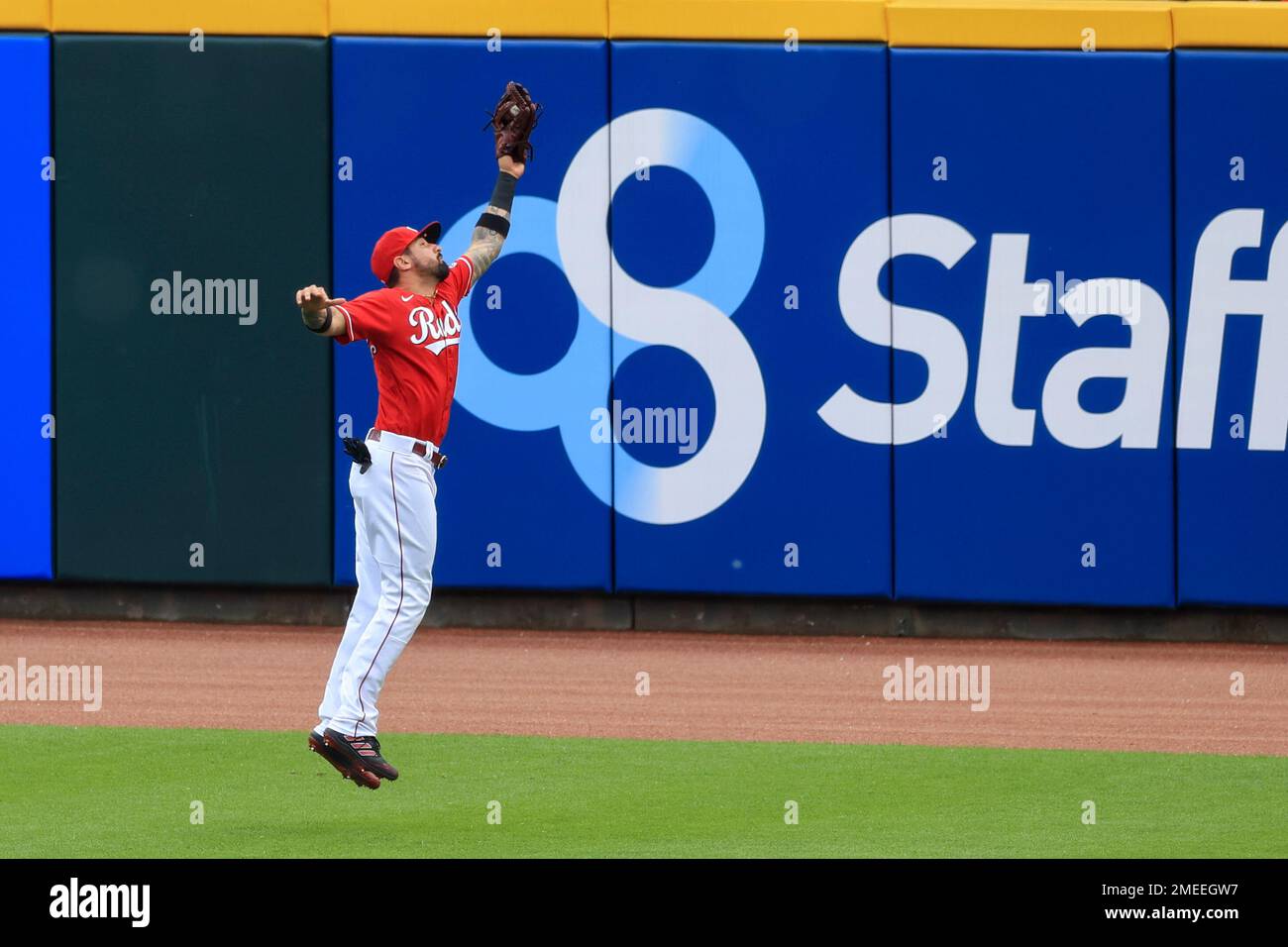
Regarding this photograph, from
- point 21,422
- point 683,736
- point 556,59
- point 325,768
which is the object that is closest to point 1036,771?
point 683,736

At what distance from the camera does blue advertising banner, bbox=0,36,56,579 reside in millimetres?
13344

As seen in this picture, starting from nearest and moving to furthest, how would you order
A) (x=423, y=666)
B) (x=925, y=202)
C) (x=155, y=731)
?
(x=155, y=731) → (x=423, y=666) → (x=925, y=202)

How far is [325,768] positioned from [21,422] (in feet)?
18.3

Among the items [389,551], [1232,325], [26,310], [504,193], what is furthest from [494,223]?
[1232,325]

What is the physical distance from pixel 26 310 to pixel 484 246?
562 centimetres

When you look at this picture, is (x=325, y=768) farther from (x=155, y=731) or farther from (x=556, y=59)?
(x=556, y=59)

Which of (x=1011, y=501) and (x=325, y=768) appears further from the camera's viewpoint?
(x=1011, y=501)

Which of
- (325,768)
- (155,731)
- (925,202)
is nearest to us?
(325,768)

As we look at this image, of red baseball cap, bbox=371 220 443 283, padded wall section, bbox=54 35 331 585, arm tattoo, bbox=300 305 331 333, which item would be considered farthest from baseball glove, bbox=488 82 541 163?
padded wall section, bbox=54 35 331 585

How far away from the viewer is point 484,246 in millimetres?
8898

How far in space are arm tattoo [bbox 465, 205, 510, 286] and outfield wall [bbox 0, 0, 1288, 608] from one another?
4349mm

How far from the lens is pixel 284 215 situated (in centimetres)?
1335

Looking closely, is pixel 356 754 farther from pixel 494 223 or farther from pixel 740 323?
pixel 740 323

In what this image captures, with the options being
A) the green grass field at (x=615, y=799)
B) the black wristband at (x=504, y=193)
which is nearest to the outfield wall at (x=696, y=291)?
the green grass field at (x=615, y=799)
